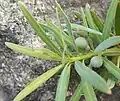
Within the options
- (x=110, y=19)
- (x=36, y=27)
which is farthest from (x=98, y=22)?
(x=36, y=27)

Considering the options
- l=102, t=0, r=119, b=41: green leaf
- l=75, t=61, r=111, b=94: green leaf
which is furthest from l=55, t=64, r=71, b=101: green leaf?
l=102, t=0, r=119, b=41: green leaf

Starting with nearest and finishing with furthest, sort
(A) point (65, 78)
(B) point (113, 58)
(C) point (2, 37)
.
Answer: (A) point (65, 78) < (B) point (113, 58) < (C) point (2, 37)

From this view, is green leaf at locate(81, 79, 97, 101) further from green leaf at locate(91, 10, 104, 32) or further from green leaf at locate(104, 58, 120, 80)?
green leaf at locate(91, 10, 104, 32)

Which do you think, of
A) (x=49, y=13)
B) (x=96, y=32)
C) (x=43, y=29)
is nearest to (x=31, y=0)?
(x=49, y=13)

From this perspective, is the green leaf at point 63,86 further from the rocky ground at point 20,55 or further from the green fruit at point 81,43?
the rocky ground at point 20,55

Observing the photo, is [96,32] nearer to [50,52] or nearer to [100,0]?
[50,52]

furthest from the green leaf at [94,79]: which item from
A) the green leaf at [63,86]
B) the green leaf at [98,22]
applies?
the green leaf at [98,22]

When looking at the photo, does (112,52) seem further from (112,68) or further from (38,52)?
(38,52)

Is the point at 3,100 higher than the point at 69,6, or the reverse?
the point at 69,6
